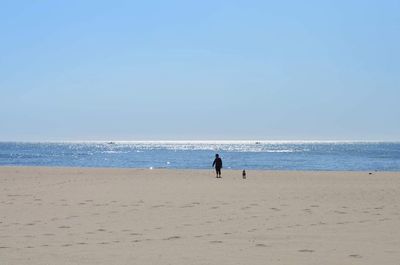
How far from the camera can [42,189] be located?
70.8 feet

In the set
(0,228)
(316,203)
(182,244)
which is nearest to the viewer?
(182,244)

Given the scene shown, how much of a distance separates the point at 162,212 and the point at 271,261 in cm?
610

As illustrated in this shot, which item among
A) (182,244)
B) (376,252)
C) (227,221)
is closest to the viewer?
(376,252)

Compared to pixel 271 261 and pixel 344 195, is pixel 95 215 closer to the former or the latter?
pixel 271 261

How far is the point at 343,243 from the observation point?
9.56 metres

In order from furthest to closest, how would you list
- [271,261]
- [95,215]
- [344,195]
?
[344,195]
[95,215]
[271,261]

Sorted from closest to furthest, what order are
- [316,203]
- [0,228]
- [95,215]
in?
[0,228] → [95,215] → [316,203]

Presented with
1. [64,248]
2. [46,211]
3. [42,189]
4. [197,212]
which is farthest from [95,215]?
[42,189]

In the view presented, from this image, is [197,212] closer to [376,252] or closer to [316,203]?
[316,203]

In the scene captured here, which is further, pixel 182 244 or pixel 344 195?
pixel 344 195

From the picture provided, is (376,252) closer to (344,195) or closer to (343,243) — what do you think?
(343,243)

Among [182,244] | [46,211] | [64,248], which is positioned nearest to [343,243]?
[182,244]

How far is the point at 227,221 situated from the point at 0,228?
5064mm

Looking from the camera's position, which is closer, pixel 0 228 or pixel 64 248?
pixel 64 248
